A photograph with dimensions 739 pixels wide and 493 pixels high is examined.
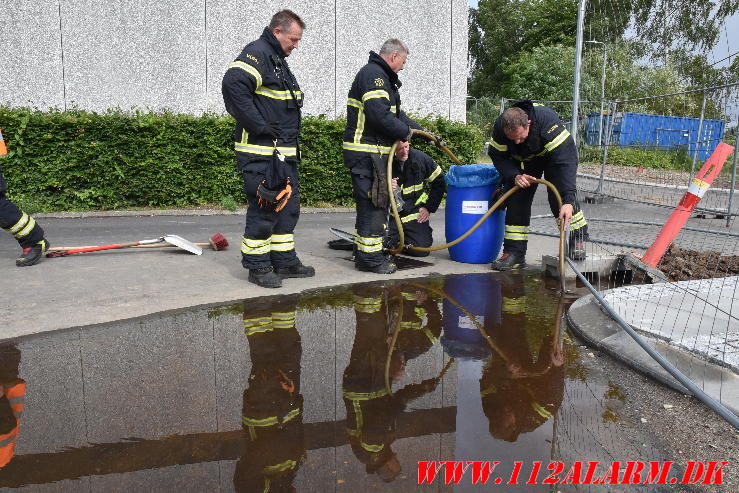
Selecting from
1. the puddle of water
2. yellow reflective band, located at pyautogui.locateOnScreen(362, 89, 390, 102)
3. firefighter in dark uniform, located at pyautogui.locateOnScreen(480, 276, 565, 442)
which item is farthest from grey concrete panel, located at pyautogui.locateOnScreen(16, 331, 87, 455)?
yellow reflective band, located at pyautogui.locateOnScreen(362, 89, 390, 102)

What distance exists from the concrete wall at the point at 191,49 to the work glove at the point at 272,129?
21.0 ft

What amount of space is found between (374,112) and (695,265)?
326 cm

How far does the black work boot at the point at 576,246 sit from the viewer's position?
17.8 feet

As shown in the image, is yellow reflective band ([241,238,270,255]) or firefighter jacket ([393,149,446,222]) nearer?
yellow reflective band ([241,238,270,255])

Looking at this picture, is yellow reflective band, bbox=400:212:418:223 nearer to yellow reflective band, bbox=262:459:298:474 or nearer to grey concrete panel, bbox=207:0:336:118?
yellow reflective band, bbox=262:459:298:474

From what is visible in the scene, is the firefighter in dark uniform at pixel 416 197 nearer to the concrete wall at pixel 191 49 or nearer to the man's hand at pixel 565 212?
the man's hand at pixel 565 212

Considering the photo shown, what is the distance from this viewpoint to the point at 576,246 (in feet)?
18.4

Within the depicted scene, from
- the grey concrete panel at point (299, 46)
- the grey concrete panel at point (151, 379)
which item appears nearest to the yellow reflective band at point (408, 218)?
the grey concrete panel at point (151, 379)

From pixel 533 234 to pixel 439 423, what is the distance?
5.13 metres

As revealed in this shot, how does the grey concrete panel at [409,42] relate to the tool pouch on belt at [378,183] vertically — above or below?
above

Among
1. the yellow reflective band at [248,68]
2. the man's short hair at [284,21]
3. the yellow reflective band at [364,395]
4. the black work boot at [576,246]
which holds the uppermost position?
the man's short hair at [284,21]

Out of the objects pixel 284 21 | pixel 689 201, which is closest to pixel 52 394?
pixel 284 21

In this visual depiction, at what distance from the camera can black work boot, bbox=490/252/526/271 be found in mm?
5684

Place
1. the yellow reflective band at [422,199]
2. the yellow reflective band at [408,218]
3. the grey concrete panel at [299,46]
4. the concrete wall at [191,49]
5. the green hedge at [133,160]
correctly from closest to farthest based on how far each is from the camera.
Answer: the yellow reflective band at [408,218]
the yellow reflective band at [422,199]
the green hedge at [133,160]
the concrete wall at [191,49]
the grey concrete panel at [299,46]
